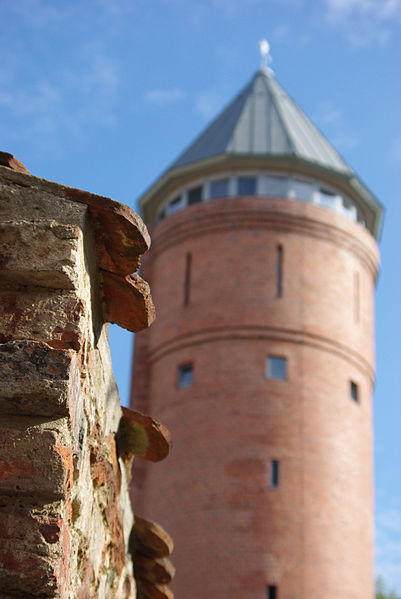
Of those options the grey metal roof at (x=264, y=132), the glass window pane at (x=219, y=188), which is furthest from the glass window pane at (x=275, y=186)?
the glass window pane at (x=219, y=188)

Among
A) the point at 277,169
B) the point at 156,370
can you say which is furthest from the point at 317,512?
the point at 277,169

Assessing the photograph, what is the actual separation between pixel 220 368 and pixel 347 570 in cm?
458

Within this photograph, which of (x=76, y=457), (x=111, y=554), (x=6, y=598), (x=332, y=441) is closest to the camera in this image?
(x=6, y=598)

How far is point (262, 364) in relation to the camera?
21.1 metres

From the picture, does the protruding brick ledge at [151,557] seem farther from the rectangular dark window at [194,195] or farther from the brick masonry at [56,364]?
the rectangular dark window at [194,195]

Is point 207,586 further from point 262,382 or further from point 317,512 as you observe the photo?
point 262,382

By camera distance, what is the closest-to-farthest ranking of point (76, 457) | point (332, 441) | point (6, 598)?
point (6, 598) → point (76, 457) → point (332, 441)

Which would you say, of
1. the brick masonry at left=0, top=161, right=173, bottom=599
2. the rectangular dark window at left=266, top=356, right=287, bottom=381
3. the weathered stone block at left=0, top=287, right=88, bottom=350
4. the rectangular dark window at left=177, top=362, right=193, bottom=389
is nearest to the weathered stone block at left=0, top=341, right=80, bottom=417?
the brick masonry at left=0, top=161, right=173, bottom=599

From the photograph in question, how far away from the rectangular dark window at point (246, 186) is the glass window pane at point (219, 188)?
0.31 m

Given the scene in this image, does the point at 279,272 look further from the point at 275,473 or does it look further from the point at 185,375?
the point at 275,473

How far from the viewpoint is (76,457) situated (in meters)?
3.09

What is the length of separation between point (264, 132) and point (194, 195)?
2.24 metres

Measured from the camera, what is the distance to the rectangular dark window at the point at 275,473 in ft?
65.7

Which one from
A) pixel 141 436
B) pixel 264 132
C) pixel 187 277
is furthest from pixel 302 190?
pixel 141 436
